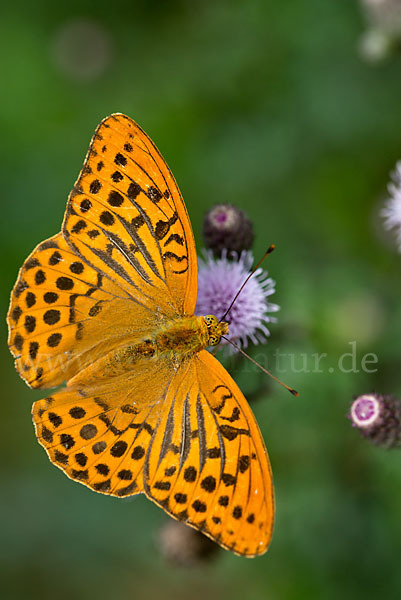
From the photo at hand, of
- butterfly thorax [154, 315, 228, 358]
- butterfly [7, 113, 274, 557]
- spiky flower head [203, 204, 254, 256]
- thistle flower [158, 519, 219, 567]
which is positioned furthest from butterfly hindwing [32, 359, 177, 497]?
thistle flower [158, 519, 219, 567]

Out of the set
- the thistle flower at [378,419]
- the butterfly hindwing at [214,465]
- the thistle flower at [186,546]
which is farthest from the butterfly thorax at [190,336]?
the thistle flower at [186,546]

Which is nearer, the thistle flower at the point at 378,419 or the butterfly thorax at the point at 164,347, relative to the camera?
the butterfly thorax at the point at 164,347

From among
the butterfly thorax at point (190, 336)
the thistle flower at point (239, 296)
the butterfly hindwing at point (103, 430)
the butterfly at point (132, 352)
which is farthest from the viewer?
the thistle flower at point (239, 296)

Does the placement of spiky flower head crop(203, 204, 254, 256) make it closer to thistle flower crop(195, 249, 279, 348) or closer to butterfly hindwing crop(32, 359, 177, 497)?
thistle flower crop(195, 249, 279, 348)

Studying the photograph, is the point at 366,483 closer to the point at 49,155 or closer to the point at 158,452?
the point at 158,452

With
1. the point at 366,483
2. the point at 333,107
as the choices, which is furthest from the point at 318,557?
the point at 333,107

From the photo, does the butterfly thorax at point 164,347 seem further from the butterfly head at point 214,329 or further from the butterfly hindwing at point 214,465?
the butterfly hindwing at point 214,465

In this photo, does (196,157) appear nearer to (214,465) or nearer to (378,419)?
(378,419)
